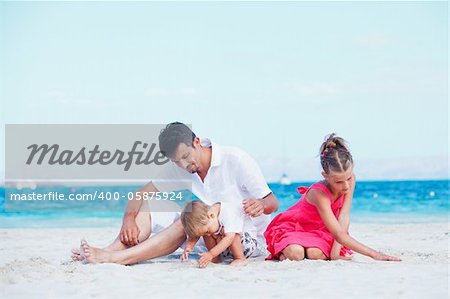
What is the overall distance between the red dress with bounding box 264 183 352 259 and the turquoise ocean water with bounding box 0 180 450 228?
6.11 metres

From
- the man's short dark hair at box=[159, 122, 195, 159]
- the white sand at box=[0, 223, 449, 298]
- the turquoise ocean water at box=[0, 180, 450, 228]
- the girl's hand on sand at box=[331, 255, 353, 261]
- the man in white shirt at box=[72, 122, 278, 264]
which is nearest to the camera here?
the white sand at box=[0, 223, 449, 298]

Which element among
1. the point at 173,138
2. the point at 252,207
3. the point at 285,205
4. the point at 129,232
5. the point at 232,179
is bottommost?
the point at 285,205

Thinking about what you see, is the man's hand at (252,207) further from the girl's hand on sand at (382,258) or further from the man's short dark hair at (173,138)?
the girl's hand on sand at (382,258)

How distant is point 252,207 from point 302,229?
1.24 ft

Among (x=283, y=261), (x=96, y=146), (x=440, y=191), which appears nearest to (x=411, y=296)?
(x=283, y=261)

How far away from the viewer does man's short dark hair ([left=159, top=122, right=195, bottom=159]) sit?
3527 millimetres

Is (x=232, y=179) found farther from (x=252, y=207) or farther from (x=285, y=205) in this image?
(x=285, y=205)

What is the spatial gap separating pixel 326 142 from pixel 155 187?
100 cm

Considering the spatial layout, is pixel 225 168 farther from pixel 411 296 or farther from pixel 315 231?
pixel 411 296

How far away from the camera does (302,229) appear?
381cm

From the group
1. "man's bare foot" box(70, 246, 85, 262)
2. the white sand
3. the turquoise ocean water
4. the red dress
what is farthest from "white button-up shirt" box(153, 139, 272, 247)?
the turquoise ocean water

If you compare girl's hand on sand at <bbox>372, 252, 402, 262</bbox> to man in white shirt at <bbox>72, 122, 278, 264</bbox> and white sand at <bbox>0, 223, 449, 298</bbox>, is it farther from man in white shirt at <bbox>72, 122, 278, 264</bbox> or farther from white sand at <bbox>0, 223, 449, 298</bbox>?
man in white shirt at <bbox>72, 122, 278, 264</bbox>

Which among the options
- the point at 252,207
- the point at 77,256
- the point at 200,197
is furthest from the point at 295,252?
the point at 77,256

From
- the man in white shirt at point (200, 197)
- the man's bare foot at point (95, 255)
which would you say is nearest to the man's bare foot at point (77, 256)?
the man in white shirt at point (200, 197)
